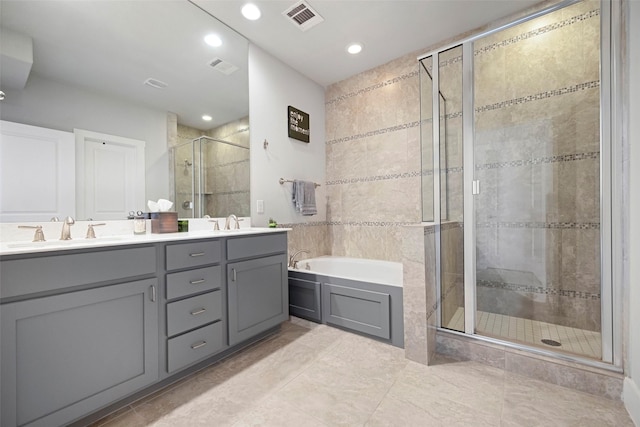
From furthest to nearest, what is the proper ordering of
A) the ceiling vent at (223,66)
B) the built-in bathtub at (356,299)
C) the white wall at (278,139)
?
the white wall at (278,139)
the ceiling vent at (223,66)
the built-in bathtub at (356,299)

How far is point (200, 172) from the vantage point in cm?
225

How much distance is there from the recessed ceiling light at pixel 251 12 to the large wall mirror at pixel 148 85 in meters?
0.24

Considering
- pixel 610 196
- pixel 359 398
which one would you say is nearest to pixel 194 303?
pixel 359 398

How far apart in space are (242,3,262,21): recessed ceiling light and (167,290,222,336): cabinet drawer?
85.2 inches

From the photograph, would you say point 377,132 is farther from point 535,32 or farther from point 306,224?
point 535,32

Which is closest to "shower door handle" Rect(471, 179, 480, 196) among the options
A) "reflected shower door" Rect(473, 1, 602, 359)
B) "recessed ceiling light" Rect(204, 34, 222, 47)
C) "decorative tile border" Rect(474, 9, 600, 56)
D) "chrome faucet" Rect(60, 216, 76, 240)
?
"reflected shower door" Rect(473, 1, 602, 359)

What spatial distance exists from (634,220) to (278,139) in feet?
8.62

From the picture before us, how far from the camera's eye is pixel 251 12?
2.19 meters

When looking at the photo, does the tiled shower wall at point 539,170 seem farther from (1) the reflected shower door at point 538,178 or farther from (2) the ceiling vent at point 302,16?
(2) the ceiling vent at point 302,16


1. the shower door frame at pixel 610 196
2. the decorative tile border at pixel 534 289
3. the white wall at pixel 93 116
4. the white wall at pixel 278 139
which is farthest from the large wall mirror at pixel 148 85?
the shower door frame at pixel 610 196

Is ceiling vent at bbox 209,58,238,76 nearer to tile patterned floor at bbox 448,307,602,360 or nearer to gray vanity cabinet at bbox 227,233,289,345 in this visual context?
gray vanity cabinet at bbox 227,233,289,345

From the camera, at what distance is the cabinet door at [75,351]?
3.39 feet

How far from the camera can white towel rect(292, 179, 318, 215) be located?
2932 millimetres

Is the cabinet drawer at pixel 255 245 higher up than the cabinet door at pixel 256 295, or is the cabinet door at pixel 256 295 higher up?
the cabinet drawer at pixel 255 245
